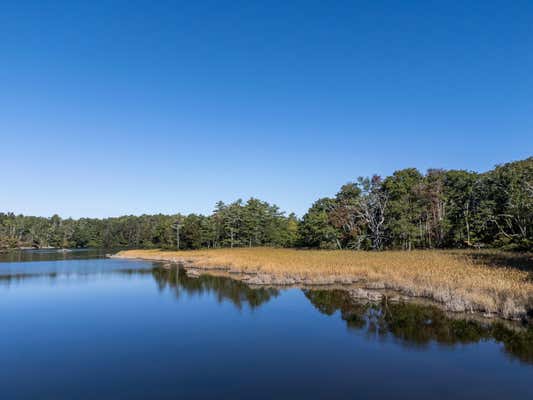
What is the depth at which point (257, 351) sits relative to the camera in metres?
13.0

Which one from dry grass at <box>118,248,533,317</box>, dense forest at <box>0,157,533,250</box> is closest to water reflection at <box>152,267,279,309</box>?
dry grass at <box>118,248,533,317</box>

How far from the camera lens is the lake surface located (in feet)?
31.9

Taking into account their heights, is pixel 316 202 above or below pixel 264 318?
above

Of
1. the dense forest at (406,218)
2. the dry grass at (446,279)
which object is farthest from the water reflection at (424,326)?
the dense forest at (406,218)

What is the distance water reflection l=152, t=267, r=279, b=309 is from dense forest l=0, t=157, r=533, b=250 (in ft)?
87.2

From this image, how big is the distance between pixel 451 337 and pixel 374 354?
354cm

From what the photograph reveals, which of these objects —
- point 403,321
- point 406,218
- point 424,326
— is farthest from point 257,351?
point 406,218

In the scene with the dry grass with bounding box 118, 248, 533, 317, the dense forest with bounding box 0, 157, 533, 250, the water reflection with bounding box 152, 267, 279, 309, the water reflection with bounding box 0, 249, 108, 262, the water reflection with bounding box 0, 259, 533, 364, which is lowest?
the water reflection with bounding box 0, 249, 108, 262

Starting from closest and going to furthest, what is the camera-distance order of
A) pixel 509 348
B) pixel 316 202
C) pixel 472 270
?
1. pixel 509 348
2. pixel 472 270
3. pixel 316 202

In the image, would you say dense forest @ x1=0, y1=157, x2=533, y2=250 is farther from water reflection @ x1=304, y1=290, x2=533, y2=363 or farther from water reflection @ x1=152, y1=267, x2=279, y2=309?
water reflection @ x1=152, y1=267, x2=279, y2=309

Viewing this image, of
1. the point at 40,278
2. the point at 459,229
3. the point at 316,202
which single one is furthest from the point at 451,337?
the point at 316,202

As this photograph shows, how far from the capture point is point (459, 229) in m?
51.6

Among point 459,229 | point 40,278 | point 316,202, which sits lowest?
point 40,278

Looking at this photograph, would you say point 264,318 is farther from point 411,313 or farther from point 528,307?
point 528,307
